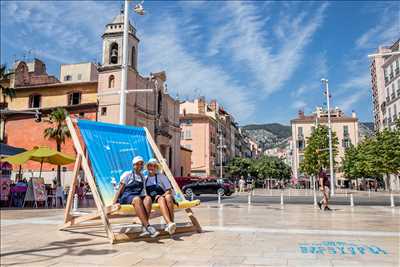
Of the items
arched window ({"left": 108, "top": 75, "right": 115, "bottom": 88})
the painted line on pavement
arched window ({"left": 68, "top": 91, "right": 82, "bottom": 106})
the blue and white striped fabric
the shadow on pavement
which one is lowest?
the shadow on pavement

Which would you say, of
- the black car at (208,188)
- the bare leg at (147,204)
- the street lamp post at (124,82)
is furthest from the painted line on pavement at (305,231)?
the black car at (208,188)

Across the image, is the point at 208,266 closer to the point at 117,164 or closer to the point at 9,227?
the point at 117,164

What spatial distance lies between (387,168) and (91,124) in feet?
122

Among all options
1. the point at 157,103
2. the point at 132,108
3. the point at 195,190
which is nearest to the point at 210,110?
the point at 157,103

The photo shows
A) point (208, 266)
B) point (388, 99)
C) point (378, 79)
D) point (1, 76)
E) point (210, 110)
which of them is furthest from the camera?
point (210, 110)

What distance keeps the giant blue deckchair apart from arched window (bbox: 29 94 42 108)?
36728 millimetres

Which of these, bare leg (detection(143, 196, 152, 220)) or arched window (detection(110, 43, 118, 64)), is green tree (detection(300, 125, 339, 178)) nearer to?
arched window (detection(110, 43, 118, 64))

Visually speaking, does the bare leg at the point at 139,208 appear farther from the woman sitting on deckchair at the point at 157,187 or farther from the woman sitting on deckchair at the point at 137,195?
the woman sitting on deckchair at the point at 157,187

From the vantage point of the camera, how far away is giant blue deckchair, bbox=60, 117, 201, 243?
23.8 feet

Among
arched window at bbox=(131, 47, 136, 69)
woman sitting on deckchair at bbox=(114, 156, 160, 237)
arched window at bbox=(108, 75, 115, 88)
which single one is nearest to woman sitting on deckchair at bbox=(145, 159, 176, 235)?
woman sitting on deckchair at bbox=(114, 156, 160, 237)

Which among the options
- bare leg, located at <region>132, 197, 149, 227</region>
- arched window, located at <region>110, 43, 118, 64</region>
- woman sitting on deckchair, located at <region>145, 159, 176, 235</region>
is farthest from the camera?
arched window, located at <region>110, 43, 118, 64</region>

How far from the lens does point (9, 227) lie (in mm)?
9461

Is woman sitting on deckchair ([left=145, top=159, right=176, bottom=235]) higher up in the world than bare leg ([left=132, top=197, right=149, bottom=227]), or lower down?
higher up

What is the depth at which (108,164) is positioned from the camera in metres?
8.41
